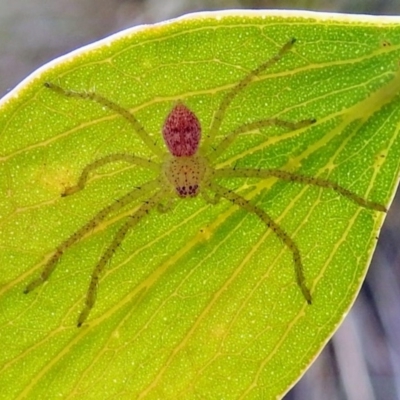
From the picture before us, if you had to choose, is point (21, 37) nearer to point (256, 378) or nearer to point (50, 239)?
point (50, 239)

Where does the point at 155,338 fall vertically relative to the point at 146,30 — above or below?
below

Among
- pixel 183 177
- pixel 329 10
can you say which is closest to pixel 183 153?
pixel 183 177

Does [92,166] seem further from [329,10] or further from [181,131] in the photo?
[329,10]

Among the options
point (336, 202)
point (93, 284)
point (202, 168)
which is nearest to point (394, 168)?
point (336, 202)

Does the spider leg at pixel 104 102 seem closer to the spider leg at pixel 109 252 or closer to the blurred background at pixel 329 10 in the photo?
the spider leg at pixel 109 252

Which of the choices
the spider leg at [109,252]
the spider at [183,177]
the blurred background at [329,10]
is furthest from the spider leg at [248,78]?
the blurred background at [329,10]

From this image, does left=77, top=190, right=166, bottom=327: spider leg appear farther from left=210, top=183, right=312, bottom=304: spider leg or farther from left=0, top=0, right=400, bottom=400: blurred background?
left=0, top=0, right=400, bottom=400: blurred background
